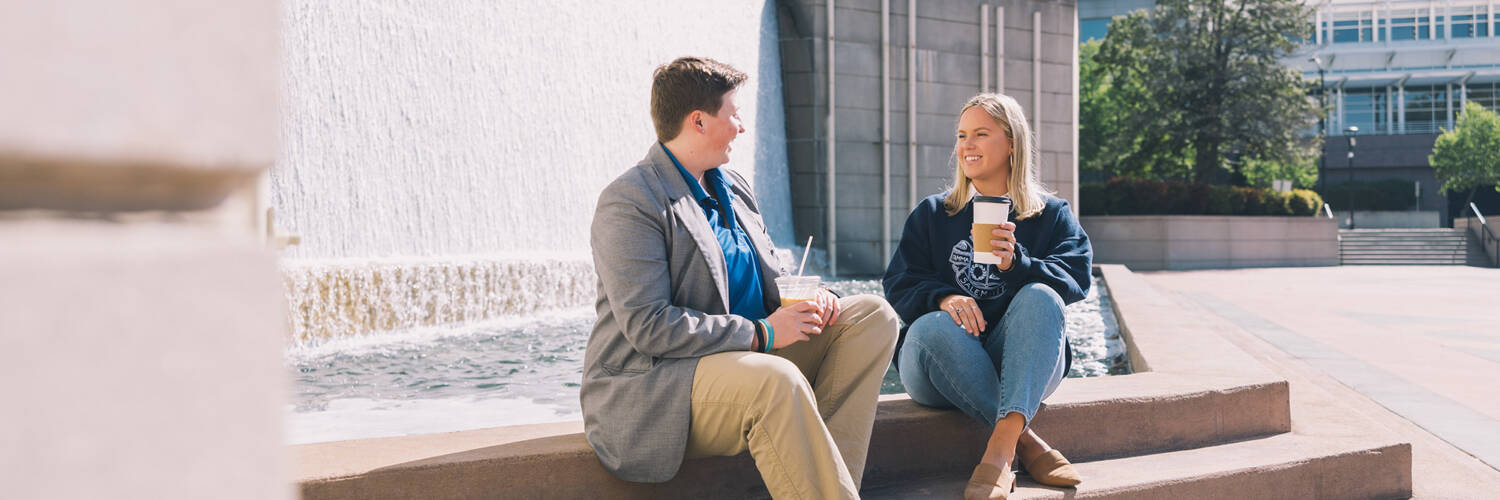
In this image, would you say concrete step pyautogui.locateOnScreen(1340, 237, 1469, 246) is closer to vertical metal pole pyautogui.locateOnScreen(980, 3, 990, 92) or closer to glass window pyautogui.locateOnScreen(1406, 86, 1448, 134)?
vertical metal pole pyautogui.locateOnScreen(980, 3, 990, 92)

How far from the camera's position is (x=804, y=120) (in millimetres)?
18359

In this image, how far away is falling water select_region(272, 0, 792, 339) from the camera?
816 cm

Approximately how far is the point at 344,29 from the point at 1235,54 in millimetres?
25946

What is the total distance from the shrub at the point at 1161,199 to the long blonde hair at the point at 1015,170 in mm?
21505

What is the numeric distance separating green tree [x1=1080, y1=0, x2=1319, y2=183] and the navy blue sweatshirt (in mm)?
26496

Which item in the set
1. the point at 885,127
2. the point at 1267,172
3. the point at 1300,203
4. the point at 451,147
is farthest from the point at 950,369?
the point at 1267,172

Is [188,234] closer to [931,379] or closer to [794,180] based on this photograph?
[931,379]

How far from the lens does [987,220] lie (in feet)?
11.0

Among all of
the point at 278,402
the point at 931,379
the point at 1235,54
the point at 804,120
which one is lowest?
the point at 931,379

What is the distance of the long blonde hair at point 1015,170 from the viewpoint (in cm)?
382

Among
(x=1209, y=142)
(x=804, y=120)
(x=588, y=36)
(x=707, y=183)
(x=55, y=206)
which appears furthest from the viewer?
(x=1209, y=142)

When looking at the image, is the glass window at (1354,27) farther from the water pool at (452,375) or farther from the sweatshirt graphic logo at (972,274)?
the sweatshirt graphic logo at (972,274)

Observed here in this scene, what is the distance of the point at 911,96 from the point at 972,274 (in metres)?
15.6

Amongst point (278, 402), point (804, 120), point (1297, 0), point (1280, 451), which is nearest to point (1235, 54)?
point (1297, 0)
